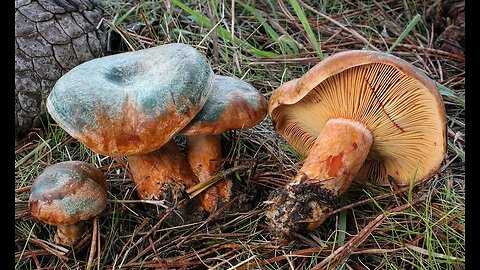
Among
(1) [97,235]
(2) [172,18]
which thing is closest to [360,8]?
(2) [172,18]

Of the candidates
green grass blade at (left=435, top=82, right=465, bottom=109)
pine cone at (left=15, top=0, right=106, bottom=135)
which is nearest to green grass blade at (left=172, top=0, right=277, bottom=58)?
pine cone at (left=15, top=0, right=106, bottom=135)

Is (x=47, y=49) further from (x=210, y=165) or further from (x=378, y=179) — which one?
(x=378, y=179)

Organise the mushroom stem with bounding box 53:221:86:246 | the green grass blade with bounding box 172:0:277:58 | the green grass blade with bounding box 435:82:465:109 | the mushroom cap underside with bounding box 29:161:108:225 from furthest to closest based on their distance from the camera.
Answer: the green grass blade with bounding box 172:0:277:58
the green grass blade with bounding box 435:82:465:109
the mushroom stem with bounding box 53:221:86:246
the mushroom cap underside with bounding box 29:161:108:225

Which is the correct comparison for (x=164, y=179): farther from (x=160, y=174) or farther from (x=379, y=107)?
(x=379, y=107)

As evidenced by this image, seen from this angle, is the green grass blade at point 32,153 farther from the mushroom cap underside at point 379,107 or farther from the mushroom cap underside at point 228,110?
the mushroom cap underside at point 379,107

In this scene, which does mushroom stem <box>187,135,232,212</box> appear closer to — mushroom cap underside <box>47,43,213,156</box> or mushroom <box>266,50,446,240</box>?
mushroom <box>266,50,446,240</box>

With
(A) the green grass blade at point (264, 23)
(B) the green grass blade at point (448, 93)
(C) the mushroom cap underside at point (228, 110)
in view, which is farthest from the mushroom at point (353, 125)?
(A) the green grass blade at point (264, 23)
